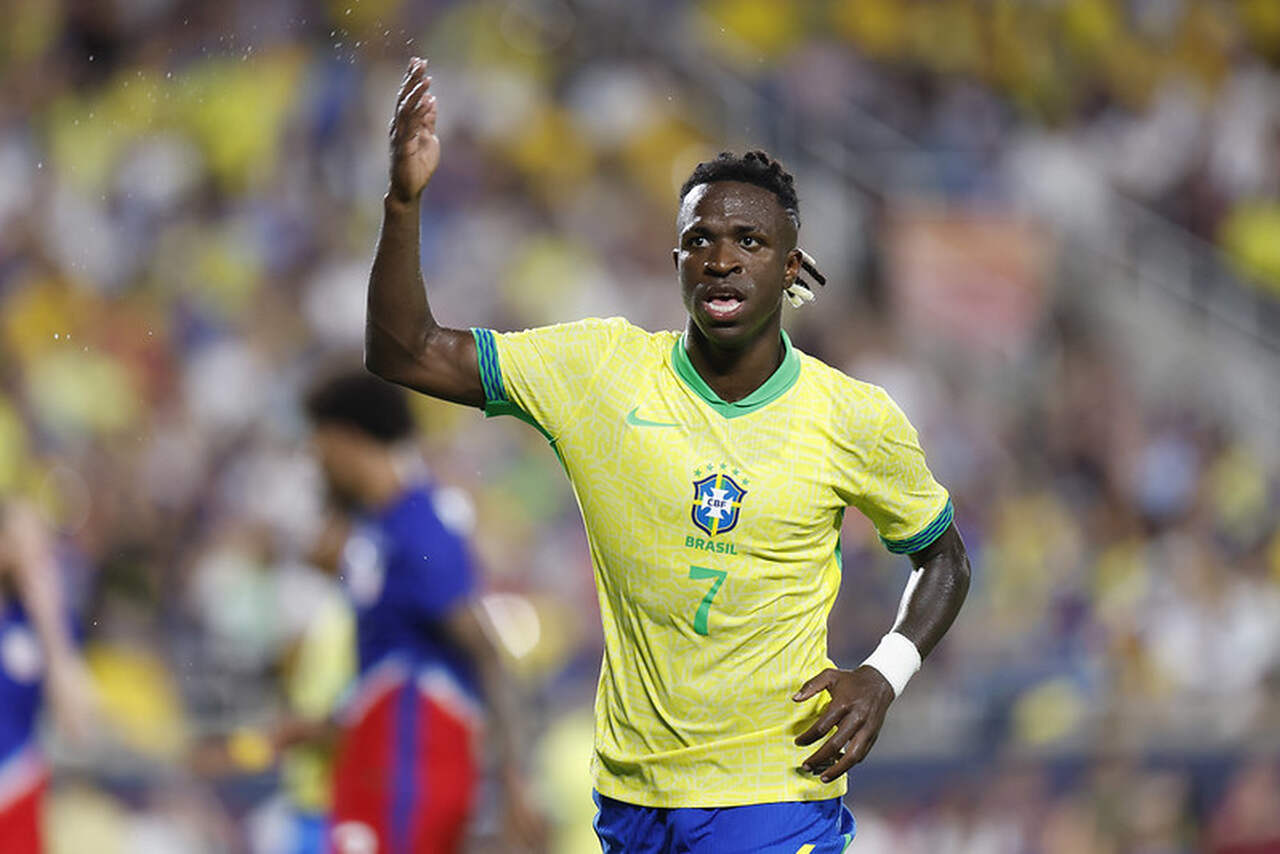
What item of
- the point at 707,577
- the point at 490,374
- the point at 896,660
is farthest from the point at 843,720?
the point at 490,374

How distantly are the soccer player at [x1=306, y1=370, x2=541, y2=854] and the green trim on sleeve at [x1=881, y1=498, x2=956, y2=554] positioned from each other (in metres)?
2.01

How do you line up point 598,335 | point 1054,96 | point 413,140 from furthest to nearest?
point 1054,96 < point 598,335 < point 413,140

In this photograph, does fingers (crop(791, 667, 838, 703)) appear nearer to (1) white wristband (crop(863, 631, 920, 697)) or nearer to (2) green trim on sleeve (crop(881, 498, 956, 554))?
(1) white wristband (crop(863, 631, 920, 697))

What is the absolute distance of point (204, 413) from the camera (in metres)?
9.55

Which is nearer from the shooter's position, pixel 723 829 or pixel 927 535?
pixel 723 829

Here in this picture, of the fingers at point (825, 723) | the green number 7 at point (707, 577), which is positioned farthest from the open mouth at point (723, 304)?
the fingers at point (825, 723)

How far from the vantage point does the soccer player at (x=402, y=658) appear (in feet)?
18.7

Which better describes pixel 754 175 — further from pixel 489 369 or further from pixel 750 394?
pixel 489 369

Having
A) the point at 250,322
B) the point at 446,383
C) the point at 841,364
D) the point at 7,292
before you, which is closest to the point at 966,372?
the point at 841,364

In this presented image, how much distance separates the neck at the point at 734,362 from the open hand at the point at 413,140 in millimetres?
637

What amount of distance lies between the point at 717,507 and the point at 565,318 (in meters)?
7.01

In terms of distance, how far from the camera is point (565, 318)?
418 inches

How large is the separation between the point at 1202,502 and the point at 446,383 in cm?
836

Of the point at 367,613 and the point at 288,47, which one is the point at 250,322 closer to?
the point at 288,47
